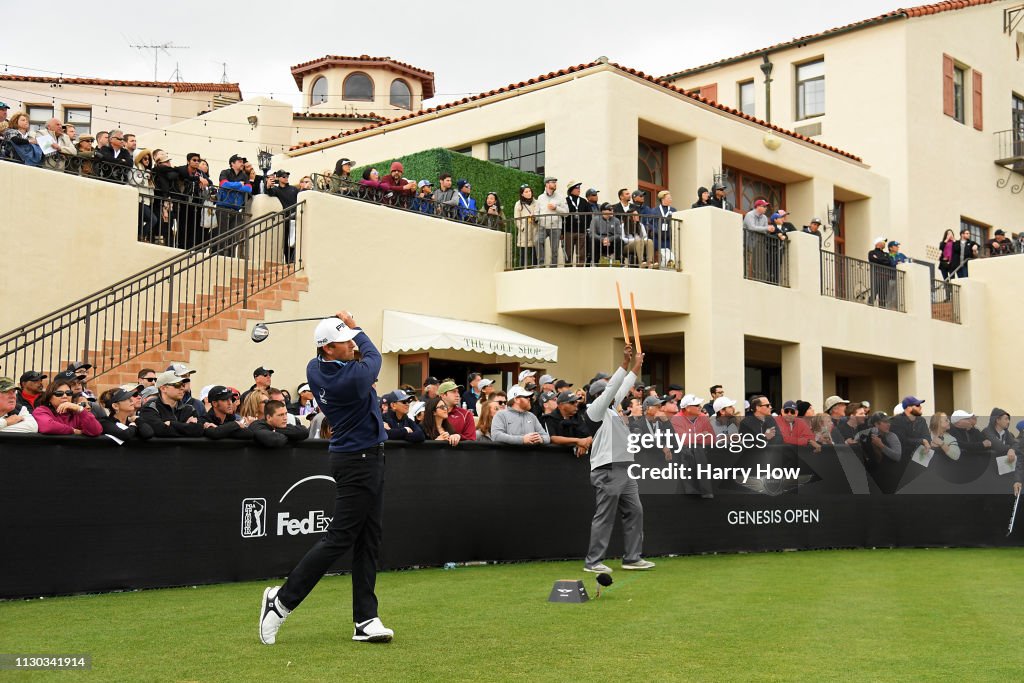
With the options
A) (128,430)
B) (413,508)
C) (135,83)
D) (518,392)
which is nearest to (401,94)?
(135,83)

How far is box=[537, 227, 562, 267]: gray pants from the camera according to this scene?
71.6 ft

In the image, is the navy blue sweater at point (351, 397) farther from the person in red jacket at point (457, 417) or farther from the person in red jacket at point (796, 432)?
the person in red jacket at point (796, 432)

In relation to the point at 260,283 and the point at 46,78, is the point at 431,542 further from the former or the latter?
the point at 46,78

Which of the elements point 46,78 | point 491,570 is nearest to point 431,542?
point 491,570

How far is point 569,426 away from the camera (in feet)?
43.6

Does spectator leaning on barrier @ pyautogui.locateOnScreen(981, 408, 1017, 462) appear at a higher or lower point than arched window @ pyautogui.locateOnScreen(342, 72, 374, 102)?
lower

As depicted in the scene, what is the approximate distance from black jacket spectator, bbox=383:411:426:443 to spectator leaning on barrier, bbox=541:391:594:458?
169cm

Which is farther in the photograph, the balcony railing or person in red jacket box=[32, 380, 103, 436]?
the balcony railing

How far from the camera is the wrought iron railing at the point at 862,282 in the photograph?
84.8 feet

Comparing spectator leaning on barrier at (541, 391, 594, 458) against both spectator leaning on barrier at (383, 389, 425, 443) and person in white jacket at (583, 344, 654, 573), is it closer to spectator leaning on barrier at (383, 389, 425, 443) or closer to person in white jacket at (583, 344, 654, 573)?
person in white jacket at (583, 344, 654, 573)

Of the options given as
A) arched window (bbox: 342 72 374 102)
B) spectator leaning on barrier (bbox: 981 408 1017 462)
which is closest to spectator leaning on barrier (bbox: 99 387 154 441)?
spectator leaning on barrier (bbox: 981 408 1017 462)

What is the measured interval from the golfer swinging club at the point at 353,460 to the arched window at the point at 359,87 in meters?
33.8

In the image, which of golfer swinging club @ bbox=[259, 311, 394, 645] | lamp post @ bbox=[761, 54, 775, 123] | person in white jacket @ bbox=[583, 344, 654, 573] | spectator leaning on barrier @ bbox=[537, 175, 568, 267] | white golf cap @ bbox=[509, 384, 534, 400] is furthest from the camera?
lamp post @ bbox=[761, 54, 775, 123]

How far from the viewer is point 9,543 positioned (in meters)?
9.13
